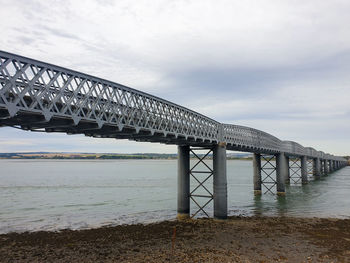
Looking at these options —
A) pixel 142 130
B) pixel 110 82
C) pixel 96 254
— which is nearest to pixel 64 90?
pixel 110 82

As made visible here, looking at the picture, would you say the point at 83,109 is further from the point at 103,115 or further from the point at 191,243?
the point at 191,243

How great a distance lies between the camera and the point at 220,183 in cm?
3183

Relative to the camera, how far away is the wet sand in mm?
18281

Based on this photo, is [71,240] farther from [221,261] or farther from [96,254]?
[221,261]

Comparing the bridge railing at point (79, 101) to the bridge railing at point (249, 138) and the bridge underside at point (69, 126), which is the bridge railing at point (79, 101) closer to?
the bridge underside at point (69, 126)

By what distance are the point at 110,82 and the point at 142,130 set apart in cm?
514

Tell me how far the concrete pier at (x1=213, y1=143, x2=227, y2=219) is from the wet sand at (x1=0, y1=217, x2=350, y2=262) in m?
2.24

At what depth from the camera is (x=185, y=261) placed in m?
17.3

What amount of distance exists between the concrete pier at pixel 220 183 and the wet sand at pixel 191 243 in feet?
7.35

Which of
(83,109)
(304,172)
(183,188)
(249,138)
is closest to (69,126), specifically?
(83,109)

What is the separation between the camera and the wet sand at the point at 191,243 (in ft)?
60.0

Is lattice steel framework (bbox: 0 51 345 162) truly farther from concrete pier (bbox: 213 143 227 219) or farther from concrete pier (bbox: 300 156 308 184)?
concrete pier (bbox: 300 156 308 184)

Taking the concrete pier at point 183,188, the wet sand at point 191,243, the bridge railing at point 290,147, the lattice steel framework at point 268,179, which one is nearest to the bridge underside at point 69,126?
the concrete pier at point 183,188

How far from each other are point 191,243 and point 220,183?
1131cm
